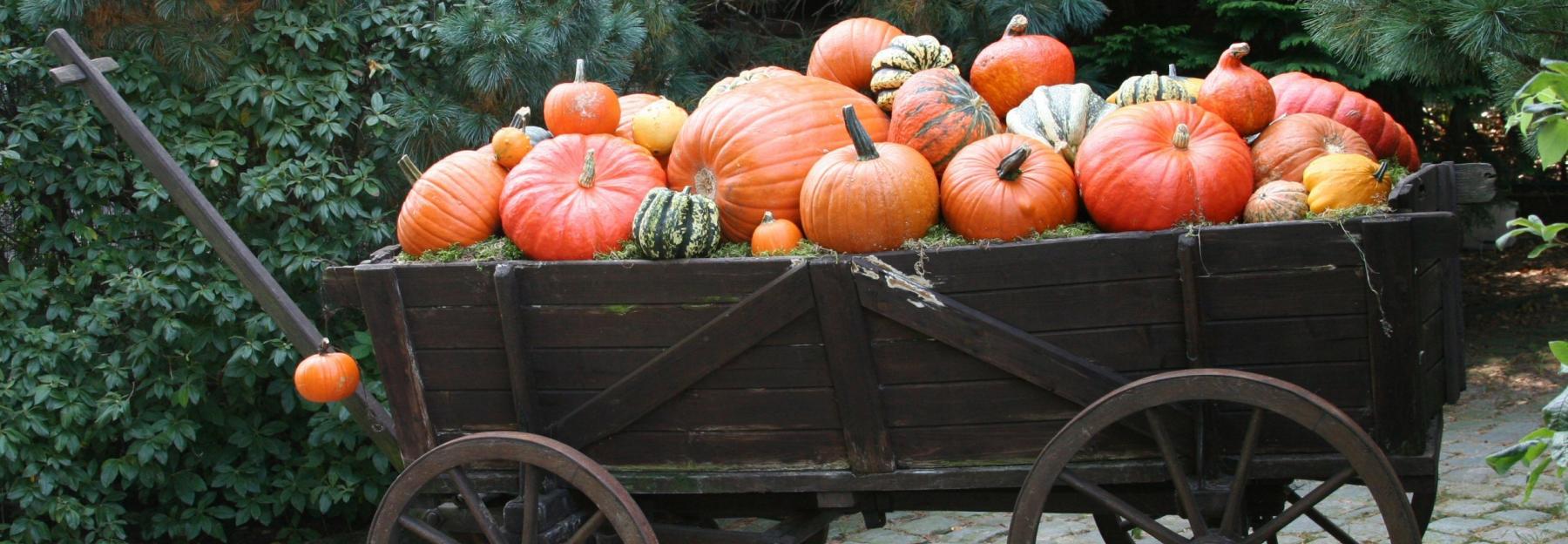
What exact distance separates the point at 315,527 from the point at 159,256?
138 centimetres

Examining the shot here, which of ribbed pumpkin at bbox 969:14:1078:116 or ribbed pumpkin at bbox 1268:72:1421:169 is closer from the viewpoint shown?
ribbed pumpkin at bbox 1268:72:1421:169

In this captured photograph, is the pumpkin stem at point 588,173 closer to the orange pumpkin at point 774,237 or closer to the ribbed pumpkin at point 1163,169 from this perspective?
the orange pumpkin at point 774,237

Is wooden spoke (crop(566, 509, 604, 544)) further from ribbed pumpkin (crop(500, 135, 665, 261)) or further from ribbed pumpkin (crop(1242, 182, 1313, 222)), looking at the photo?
ribbed pumpkin (crop(1242, 182, 1313, 222))

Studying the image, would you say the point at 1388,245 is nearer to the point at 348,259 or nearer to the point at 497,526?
the point at 497,526

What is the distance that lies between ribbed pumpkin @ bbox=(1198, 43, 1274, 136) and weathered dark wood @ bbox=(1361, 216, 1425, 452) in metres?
0.61

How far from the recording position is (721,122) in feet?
9.92

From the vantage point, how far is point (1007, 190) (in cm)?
268

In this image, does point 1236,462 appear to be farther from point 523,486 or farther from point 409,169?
point 409,169

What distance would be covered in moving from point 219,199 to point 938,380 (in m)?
3.17

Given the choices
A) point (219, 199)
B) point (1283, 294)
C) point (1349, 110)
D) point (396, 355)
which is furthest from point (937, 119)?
point (219, 199)

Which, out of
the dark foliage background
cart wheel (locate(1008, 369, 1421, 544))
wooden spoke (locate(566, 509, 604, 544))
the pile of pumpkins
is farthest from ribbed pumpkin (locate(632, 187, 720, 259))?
the dark foliage background

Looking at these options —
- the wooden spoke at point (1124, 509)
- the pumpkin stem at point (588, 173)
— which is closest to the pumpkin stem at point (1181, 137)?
the wooden spoke at point (1124, 509)

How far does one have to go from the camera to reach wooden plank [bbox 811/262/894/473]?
2.64 m

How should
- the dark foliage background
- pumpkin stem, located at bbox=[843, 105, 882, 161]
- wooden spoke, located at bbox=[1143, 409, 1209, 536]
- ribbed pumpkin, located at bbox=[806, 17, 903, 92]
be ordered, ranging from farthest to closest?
the dark foliage background, ribbed pumpkin, located at bbox=[806, 17, 903, 92], pumpkin stem, located at bbox=[843, 105, 882, 161], wooden spoke, located at bbox=[1143, 409, 1209, 536]
